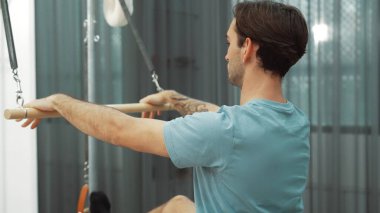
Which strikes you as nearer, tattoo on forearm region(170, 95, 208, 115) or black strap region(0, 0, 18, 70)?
black strap region(0, 0, 18, 70)

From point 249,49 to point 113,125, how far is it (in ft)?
1.31

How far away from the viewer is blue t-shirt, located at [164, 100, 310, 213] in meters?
1.17

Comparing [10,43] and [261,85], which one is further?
[10,43]

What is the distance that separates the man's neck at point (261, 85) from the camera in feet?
4.15

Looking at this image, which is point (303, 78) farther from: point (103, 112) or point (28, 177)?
point (28, 177)

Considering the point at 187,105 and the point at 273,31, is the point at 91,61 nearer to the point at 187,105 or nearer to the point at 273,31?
the point at 187,105

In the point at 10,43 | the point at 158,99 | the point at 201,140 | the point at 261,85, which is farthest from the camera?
the point at 158,99

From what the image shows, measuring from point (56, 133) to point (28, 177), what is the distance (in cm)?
32

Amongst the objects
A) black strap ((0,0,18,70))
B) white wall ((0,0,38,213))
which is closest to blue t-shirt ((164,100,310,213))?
black strap ((0,0,18,70))

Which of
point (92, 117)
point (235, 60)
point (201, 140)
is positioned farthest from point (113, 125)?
point (235, 60)

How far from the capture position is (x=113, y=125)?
1281 mm

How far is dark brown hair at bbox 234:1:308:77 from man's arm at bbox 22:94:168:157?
31cm

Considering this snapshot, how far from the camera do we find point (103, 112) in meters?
1.31

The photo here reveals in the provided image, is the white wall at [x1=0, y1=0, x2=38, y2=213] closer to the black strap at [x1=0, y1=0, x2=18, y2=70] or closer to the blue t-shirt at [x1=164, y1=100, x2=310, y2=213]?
the black strap at [x1=0, y1=0, x2=18, y2=70]
